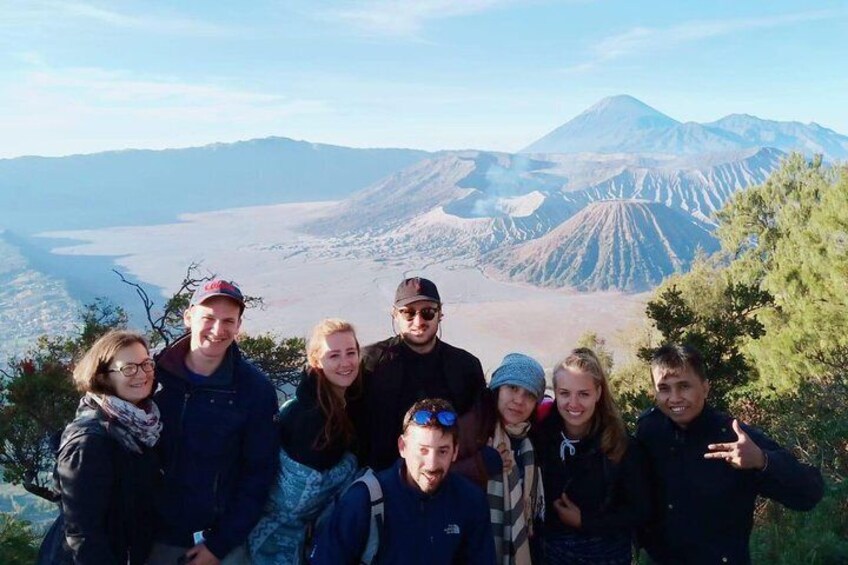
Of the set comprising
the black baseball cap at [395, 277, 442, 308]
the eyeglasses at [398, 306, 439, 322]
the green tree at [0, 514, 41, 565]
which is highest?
the black baseball cap at [395, 277, 442, 308]

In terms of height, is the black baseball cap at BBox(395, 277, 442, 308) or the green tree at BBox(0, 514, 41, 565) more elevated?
the black baseball cap at BBox(395, 277, 442, 308)

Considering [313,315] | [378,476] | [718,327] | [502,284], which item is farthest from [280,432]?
[502,284]

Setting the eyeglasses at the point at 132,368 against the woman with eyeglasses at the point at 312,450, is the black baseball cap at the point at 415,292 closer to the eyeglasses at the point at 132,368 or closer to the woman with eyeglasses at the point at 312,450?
the woman with eyeglasses at the point at 312,450

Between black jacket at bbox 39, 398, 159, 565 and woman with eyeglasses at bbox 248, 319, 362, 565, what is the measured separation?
1.71ft

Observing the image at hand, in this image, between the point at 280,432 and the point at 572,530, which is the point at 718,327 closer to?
the point at 572,530

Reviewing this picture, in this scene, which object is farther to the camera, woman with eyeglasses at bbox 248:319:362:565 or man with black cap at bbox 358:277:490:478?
man with black cap at bbox 358:277:490:478

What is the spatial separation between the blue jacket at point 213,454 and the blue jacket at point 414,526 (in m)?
0.45

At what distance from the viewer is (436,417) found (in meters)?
2.42

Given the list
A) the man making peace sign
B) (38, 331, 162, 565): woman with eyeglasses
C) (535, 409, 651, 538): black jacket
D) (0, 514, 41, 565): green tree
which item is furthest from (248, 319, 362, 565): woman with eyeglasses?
(0, 514, 41, 565): green tree

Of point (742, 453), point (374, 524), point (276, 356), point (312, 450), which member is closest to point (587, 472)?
point (742, 453)

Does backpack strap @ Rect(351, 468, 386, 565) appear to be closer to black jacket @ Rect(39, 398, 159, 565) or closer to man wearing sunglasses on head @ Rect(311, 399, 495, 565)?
man wearing sunglasses on head @ Rect(311, 399, 495, 565)

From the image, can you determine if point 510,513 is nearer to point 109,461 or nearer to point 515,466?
point 515,466

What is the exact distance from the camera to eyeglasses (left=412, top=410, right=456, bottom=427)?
242cm

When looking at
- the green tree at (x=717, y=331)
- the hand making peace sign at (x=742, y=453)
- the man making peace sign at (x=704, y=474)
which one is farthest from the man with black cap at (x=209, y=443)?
the green tree at (x=717, y=331)
